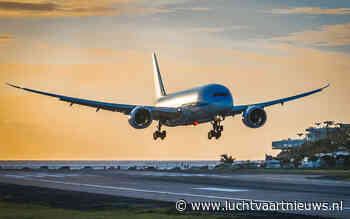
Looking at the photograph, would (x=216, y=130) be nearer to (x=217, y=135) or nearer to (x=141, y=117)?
(x=217, y=135)

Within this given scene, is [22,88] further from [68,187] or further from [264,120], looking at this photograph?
[264,120]

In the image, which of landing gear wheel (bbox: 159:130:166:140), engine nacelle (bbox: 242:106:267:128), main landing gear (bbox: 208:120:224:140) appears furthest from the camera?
landing gear wheel (bbox: 159:130:166:140)

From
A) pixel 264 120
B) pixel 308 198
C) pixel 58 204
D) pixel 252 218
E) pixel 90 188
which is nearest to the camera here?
pixel 252 218

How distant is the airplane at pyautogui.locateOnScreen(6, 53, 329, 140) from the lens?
6425 centimetres

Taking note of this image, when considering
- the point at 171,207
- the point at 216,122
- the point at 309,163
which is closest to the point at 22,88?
the point at 216,122

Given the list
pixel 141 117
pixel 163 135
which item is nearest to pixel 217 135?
pixel 141 117

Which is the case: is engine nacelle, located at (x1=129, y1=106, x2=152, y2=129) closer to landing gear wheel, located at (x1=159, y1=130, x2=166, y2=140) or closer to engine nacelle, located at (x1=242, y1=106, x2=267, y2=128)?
landing gear wheel, located at (x1=159, y1=130, x2=166, y2=140)

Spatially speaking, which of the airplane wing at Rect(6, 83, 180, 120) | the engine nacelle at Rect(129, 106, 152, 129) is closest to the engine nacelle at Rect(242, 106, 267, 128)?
the airplane wing at Rect(6, 83, 180, 120)

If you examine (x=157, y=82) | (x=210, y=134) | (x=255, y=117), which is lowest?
(x=210, y=134)

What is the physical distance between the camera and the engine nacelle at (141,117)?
66.2 metres

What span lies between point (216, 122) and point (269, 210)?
35.1 metres

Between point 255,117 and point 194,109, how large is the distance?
6.94m

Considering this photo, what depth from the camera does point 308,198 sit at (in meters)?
40.3

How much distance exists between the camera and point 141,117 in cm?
6650
